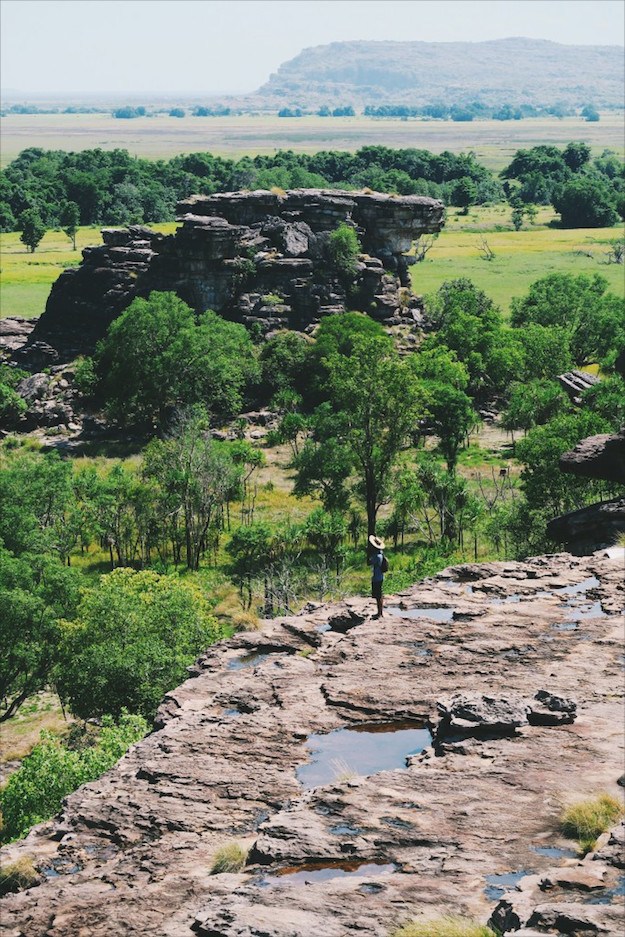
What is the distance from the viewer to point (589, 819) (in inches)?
716

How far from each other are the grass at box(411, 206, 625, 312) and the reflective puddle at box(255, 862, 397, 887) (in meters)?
113

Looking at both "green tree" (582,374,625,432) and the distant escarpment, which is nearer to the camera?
"green tree" (582,374,625,432)

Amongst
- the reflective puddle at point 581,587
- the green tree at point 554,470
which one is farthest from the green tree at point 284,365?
the reflective puddle at point 581,587

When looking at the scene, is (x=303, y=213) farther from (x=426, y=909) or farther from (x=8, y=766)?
(x=426, y=909)

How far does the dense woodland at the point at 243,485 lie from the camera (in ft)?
133

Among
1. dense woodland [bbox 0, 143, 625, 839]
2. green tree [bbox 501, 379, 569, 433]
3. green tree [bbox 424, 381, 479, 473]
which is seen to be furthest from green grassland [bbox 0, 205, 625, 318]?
green tree [bbox 424, 381, 479, 473]

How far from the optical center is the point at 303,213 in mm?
109062

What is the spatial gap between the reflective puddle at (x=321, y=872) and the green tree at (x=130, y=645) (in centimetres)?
2025

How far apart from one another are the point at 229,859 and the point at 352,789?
262 cm

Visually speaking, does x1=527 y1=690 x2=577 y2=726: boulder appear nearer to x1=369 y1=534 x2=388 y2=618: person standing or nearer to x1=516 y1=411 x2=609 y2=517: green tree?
x1=369 y1=534 x2=388 y2=618: person standing

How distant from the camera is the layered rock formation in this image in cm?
3538

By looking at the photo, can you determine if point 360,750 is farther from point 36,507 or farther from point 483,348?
point 483,348

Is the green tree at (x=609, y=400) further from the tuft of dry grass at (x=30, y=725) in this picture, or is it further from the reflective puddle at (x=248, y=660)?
the reflective puddle at (x=248, y=660)

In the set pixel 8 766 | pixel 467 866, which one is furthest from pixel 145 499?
pixel 467 866
